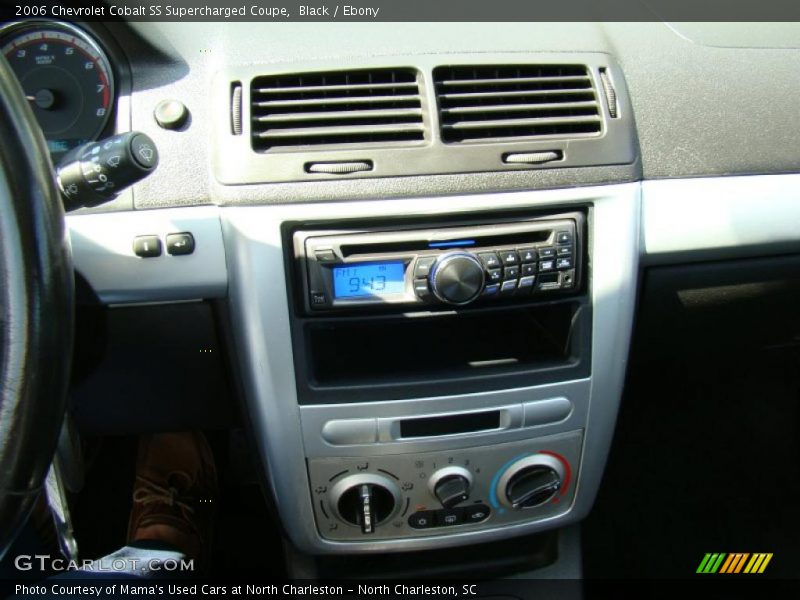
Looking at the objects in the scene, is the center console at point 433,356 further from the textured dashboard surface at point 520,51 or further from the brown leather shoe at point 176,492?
the brown leather shoe at point 176,492

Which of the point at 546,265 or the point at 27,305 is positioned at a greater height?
the point at 27,305

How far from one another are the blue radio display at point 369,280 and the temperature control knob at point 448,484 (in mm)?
341

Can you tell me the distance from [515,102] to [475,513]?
0.70 metres

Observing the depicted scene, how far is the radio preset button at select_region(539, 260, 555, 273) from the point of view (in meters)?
1.11

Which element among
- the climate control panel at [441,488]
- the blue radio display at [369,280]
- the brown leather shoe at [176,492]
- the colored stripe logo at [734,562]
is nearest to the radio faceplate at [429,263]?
the blue radio display at [369,280]

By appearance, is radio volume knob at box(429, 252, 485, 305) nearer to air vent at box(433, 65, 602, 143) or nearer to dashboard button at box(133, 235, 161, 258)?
air vent at box(433, 65, 602, 143)

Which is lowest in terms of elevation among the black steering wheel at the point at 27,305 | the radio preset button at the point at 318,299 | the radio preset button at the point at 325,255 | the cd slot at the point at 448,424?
the cd slot at the point at 448,424

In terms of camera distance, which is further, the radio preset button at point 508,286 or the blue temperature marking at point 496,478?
the blue temperature marking at point 496,478

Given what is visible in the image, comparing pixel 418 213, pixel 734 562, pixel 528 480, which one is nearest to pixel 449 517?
pixel 528 480

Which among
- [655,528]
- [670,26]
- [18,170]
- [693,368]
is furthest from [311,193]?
[655,528]

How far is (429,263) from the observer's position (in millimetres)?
1070

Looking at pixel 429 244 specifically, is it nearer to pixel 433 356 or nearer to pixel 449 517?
pixel 433 356

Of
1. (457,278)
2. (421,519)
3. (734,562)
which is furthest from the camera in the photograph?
(734,562)

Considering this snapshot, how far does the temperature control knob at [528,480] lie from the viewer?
1.28 metres
